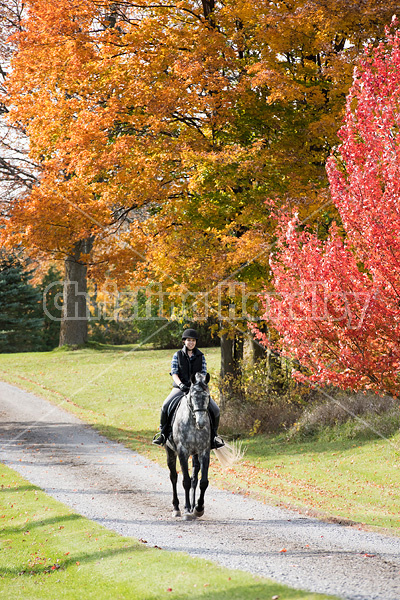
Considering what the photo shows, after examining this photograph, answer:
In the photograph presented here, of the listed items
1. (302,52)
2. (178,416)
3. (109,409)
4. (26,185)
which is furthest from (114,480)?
(26,185)

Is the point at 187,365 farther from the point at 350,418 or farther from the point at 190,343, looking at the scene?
the point at 350,418

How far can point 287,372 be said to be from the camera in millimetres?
17656

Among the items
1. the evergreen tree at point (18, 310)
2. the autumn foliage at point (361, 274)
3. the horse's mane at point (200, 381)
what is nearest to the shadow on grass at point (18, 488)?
the horse's mane at point (200, 381)

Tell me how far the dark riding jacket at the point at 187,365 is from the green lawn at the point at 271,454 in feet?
9.48

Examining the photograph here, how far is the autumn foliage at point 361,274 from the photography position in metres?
9.16

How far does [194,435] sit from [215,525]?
4.29ft

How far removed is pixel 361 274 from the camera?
9.78 metres

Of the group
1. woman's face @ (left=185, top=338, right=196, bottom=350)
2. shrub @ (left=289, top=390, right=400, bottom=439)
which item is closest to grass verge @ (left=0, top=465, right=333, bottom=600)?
woman's face @ (left=185, top=338, right=196, bottom=350)

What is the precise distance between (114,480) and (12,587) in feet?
16.7

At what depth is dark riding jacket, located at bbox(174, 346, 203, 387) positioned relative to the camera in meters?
9.13

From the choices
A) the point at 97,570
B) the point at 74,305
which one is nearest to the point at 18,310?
the point at 74,305

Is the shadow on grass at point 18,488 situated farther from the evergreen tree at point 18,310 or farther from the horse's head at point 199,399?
the evergreen tree at point 18,310

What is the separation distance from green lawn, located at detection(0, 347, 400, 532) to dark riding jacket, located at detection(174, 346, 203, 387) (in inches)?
114

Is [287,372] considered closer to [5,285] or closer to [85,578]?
[85,578]
